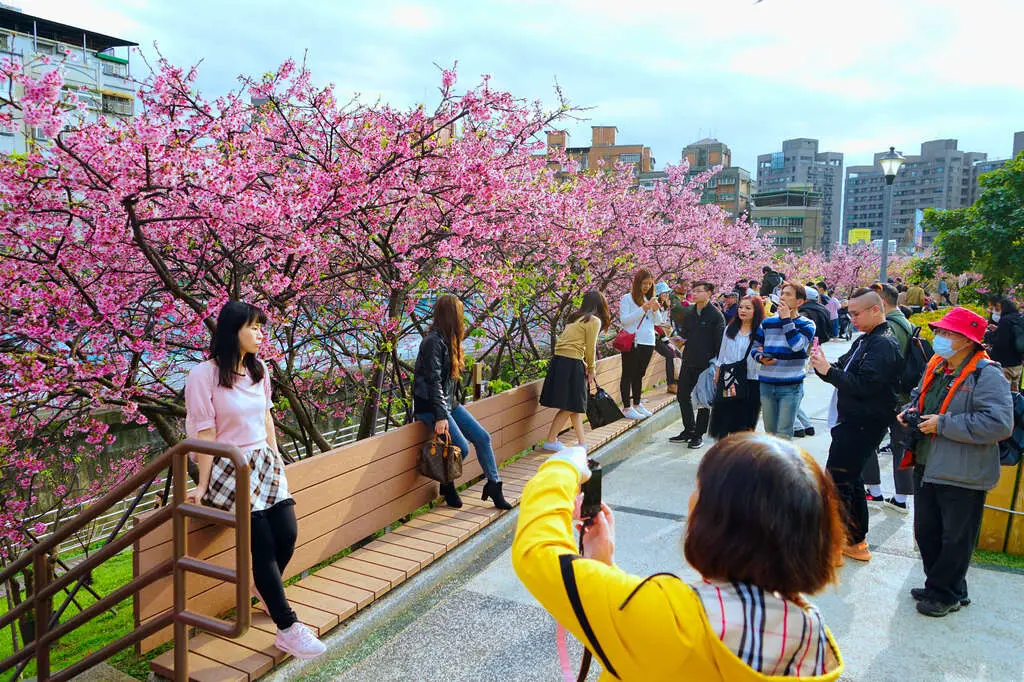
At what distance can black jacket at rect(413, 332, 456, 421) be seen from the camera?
5.04m

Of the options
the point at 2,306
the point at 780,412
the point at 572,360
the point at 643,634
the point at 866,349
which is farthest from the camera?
the point at 572,360

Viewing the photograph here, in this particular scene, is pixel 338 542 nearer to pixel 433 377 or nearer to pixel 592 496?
pixel 433 377

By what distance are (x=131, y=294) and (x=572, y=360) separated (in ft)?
12.8

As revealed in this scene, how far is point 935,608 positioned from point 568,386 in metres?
3.62

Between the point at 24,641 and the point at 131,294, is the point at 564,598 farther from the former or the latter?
the point at 24,641

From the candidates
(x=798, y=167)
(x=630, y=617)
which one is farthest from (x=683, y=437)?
(x=798, y=167)

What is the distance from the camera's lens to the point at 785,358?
5930mm

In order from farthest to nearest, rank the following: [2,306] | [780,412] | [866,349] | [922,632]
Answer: [780,412] < [866,349] < [2,306] < [922,632]

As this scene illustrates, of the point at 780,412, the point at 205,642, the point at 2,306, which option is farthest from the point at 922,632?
the point at 2,306

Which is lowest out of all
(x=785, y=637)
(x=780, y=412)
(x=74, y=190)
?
(x=780, y=412)

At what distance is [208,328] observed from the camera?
447cm

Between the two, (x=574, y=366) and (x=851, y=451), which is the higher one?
(x=574, y=366)

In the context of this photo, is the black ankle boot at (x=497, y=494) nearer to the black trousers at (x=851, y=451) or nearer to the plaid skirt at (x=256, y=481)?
the plaid skirt at (x=256, y=481)

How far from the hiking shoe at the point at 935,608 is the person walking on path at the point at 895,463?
133 cm
